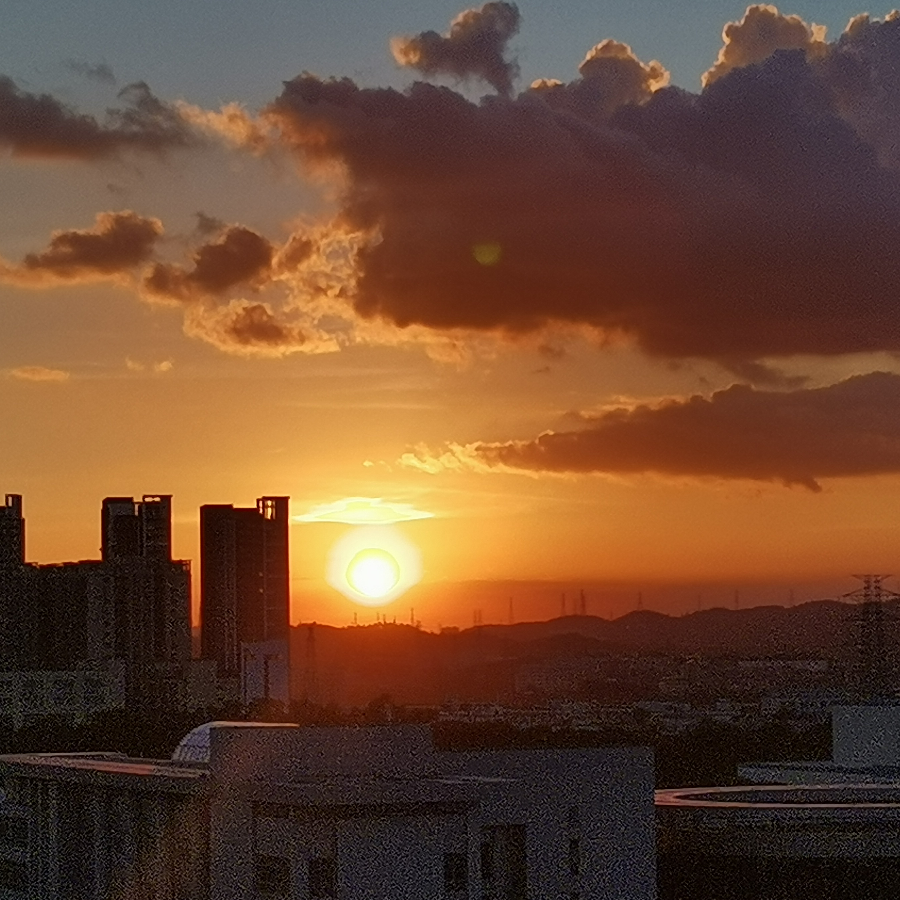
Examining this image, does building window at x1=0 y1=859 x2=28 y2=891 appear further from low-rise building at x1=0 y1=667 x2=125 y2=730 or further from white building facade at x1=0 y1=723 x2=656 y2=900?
low-rise building at x1=0 y1=667 x2=125 y2=730

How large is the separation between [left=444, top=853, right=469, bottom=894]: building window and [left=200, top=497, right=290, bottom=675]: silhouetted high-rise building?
68.3 meters

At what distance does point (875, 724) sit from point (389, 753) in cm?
2021

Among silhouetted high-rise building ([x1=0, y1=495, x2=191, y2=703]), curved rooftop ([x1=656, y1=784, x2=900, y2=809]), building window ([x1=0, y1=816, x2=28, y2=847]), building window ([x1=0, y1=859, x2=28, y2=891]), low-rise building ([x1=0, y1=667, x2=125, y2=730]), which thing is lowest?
building window ([x1=0, y1=859, x2=28, y2=891])

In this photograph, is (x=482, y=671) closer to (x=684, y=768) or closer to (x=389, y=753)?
(x=684, y=768)

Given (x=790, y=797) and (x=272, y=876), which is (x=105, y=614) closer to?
(x=790, y=797)

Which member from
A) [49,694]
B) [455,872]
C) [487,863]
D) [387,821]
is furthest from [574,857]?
[49,694]

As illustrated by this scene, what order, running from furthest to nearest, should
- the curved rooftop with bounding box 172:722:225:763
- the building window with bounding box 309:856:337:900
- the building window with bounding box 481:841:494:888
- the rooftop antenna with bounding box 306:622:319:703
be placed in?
1. the rooftop antenna with bounding box 306:622:319:703
2. the curved rooftop with bounding box 172:722:225:763
3. the building window with bounding box 481:841:494:888
4. the building window with bounding box 309:856:337:900

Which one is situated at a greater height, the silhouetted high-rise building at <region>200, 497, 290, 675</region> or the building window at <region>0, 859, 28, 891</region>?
the silhouetted high-rise building at <region>200, 497, 290, 675</region>

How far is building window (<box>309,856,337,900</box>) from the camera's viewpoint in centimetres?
3144

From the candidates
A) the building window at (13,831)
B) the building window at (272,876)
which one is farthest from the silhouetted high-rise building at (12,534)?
the building window at (272,876)

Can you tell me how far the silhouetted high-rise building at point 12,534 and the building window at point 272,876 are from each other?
63.0 m

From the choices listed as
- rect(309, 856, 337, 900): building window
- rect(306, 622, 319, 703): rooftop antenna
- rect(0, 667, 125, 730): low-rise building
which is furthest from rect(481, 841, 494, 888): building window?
rect(306, 622, 319, 703): rooftop antenna

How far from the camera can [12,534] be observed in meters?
94.9

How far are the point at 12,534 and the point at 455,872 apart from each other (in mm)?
66012
